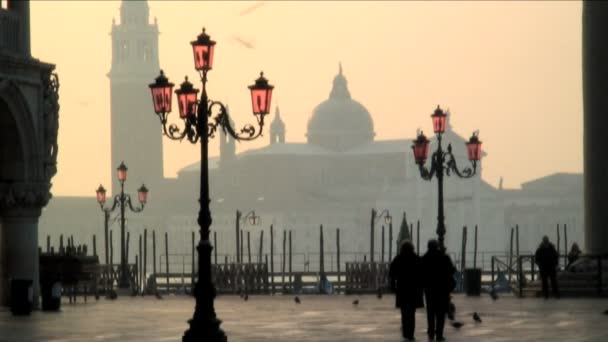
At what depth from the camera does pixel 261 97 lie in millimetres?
21703

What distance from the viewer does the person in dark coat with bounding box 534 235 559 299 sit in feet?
106

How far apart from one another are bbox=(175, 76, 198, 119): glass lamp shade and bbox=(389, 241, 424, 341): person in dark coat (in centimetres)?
251

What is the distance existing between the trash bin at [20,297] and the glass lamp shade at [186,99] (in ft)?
20.7

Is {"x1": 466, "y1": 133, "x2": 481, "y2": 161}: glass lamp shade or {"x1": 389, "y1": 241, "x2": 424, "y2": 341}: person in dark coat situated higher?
{"x1": 466, "y1": 133, "x2": 481, "y2": 161}: glass lamp shade

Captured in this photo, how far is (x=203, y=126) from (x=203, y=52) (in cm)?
87

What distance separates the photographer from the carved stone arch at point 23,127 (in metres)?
27.5

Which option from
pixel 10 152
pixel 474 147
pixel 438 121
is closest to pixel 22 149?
pixel 10 152

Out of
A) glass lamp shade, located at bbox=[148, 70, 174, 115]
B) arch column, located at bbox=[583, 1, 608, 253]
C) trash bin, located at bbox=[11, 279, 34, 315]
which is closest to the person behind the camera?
glass lamp shade, located at bbox=[148, 70, 174, 115]

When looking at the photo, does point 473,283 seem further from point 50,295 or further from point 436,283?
point 436,283

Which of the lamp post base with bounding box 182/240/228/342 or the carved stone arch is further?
the carved stone arch

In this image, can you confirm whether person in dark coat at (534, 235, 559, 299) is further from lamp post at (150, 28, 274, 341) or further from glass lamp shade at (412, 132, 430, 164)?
lamp post at (150, 28, 274, 341)

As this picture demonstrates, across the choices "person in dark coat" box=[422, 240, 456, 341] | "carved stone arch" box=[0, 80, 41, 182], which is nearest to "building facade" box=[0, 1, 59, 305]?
"carved stone arch" box=[0, 80, 41, 182]

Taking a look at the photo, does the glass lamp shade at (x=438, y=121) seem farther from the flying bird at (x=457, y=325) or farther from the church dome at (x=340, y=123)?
the church dome at (x=340, y=123)

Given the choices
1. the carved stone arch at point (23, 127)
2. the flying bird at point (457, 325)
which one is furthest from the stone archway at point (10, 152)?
the flying bird at point (457, 325)
